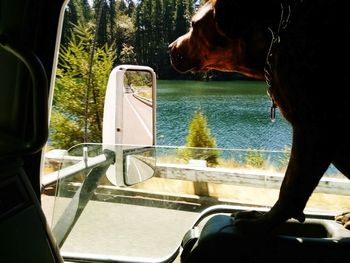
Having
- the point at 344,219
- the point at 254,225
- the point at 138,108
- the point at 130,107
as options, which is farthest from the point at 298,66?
the point at 138,108

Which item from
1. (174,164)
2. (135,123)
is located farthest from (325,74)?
(135,123)

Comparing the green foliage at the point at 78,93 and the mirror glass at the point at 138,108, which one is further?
the green foliage at the point at 78,93

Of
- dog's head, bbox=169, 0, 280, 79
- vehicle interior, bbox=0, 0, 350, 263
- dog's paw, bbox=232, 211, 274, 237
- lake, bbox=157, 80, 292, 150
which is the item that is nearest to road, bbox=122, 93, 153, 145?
vehicle interior, bbox=0, 0, 350, 263

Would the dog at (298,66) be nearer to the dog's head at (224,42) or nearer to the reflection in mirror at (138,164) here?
the dog's head at (224,42)

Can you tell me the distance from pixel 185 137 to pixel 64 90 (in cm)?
197

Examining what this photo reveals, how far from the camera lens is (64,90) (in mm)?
6242

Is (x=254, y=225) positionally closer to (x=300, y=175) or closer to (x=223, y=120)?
(x=300, y=175)

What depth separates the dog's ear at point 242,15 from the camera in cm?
117

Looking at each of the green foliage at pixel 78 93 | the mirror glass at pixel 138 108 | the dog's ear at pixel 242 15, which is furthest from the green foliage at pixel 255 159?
the green foliage at pixel 78 93

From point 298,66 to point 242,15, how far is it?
220 mm

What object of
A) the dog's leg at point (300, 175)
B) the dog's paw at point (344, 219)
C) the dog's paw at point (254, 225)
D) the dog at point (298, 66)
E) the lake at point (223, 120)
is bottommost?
the lake at point (223, 120)

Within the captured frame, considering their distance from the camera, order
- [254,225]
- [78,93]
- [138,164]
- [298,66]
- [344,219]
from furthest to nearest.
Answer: [78,93], [138,164], [344,219], [254,225], [298,66]

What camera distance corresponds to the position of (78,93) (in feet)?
20.9

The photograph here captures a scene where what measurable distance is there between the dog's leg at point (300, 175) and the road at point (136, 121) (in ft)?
6.92
